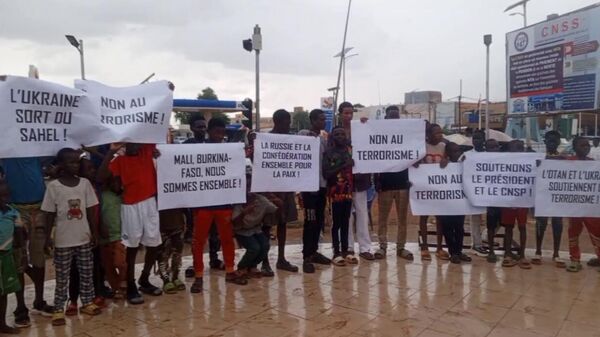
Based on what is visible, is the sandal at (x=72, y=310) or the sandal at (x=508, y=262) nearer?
the sandal at (x=72, y=310)

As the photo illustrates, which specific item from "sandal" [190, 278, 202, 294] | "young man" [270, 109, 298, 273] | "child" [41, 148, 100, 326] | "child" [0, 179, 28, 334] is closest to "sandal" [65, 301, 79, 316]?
"child" [41, 148, 100, 326]

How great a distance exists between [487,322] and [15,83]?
177 inches

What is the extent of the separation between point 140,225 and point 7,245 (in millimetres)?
1115

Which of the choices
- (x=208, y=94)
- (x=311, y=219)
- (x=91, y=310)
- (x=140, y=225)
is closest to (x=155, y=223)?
(x=140, y=225)

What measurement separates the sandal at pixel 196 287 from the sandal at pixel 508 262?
11.9 feet

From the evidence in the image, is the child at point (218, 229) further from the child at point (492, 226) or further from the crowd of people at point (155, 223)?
the child at point (492, 226)

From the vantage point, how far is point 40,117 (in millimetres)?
4238

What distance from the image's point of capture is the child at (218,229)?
4957 mm

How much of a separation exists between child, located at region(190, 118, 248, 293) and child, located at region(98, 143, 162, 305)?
44cm

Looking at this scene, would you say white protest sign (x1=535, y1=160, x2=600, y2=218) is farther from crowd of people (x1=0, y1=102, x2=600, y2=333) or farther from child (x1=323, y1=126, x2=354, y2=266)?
child (x1=323, y1=126, x2=354, y2=266)

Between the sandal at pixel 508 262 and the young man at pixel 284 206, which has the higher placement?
the young man at pixel 284 206

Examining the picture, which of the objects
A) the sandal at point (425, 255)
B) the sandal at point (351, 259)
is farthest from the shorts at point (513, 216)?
the sandal at point (351, 259)

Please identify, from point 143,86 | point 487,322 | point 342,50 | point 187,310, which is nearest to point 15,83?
point 143,86

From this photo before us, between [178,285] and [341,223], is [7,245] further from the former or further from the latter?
[341,223]
